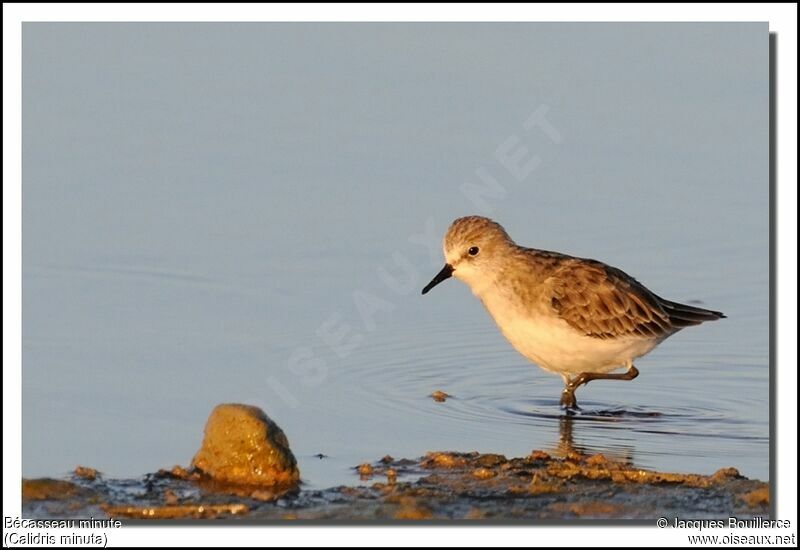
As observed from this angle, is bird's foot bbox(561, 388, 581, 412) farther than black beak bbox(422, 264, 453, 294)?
No

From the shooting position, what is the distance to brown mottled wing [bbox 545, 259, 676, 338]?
10.8 meters

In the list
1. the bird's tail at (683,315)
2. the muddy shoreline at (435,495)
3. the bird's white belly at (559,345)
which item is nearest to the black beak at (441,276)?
the bird's white belly at (559,345)

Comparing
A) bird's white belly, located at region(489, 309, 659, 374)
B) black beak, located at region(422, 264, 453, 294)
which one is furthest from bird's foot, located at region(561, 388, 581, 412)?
black beak, located at region(422, 264, 453, 294)

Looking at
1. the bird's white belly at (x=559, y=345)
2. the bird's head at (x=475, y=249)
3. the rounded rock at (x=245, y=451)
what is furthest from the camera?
the bird's head at (x=475, y=249)

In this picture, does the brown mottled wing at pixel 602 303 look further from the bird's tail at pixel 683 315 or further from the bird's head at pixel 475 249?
the bird's head at pixel 475 249

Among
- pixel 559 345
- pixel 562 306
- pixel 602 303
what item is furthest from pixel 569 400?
pixel 602 303

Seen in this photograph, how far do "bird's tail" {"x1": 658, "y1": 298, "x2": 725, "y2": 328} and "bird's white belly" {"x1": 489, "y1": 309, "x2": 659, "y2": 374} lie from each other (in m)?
0.39

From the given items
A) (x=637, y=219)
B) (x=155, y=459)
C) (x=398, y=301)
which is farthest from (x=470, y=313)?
(x=155, y=459)

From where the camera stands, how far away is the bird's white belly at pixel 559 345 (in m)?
10.6

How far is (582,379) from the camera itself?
10617 mm

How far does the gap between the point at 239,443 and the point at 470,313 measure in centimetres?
451

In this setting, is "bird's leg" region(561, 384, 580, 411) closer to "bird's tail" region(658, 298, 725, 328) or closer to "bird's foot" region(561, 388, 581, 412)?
"bird's foot" region(561, 388, 581, 412)

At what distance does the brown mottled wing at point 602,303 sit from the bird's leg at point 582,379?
0.27m

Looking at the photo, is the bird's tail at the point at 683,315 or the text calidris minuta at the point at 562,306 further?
the bird's tail at the point at 683,315
